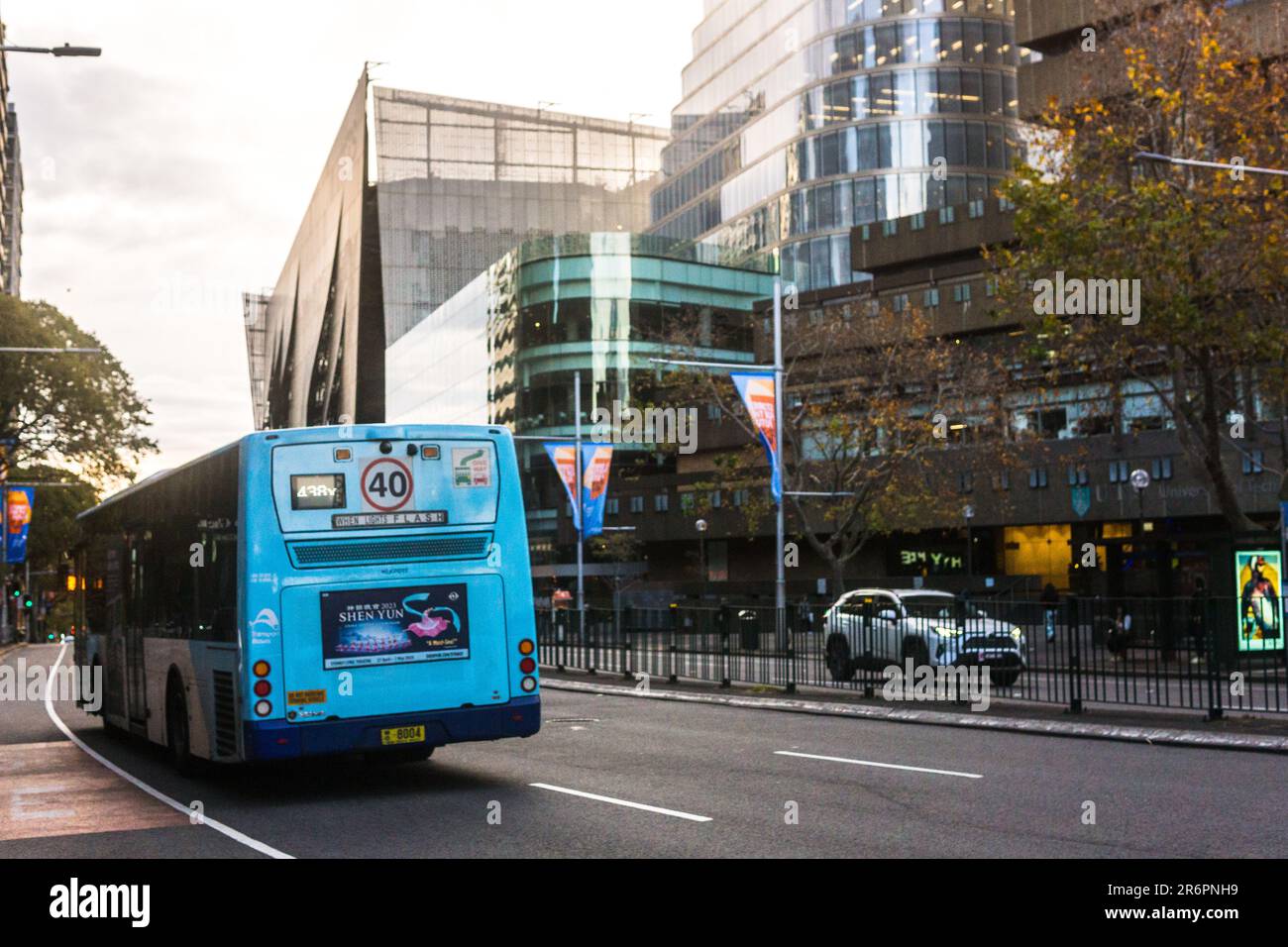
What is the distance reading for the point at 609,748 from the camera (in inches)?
653

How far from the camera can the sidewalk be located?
54.2 ft

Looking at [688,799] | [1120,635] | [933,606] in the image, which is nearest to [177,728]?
[688,799]

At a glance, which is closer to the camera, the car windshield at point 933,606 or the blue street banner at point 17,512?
the car windshield at point 933,606

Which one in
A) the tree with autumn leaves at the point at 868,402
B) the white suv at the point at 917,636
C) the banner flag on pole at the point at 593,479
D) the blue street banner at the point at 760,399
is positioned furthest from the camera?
the tree with autumn leaves at the point at 868,402

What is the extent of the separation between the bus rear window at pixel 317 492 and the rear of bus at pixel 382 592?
1cm

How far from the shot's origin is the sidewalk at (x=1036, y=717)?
16.5 m

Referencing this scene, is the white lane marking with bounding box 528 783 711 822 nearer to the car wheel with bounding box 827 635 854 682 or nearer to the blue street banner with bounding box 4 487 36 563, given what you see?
the car wheel with bounding box 827 635 854 682

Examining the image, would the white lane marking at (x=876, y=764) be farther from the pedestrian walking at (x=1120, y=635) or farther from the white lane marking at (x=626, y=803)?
the pedestrian walking at (x=1120, y=635)

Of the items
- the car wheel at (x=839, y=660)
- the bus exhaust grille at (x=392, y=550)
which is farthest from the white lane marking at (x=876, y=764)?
the car wheel at (x=839, y=660)

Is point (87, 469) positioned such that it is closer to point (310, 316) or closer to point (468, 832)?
point (468, 832)

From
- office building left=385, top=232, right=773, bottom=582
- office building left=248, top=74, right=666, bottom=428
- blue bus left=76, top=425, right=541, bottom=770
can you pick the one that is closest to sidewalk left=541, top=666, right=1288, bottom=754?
blue bus left=76, top=425, right=541, bottom=770

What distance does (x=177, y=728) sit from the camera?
599 inches

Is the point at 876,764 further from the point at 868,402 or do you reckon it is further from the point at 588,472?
the point at 868,402
